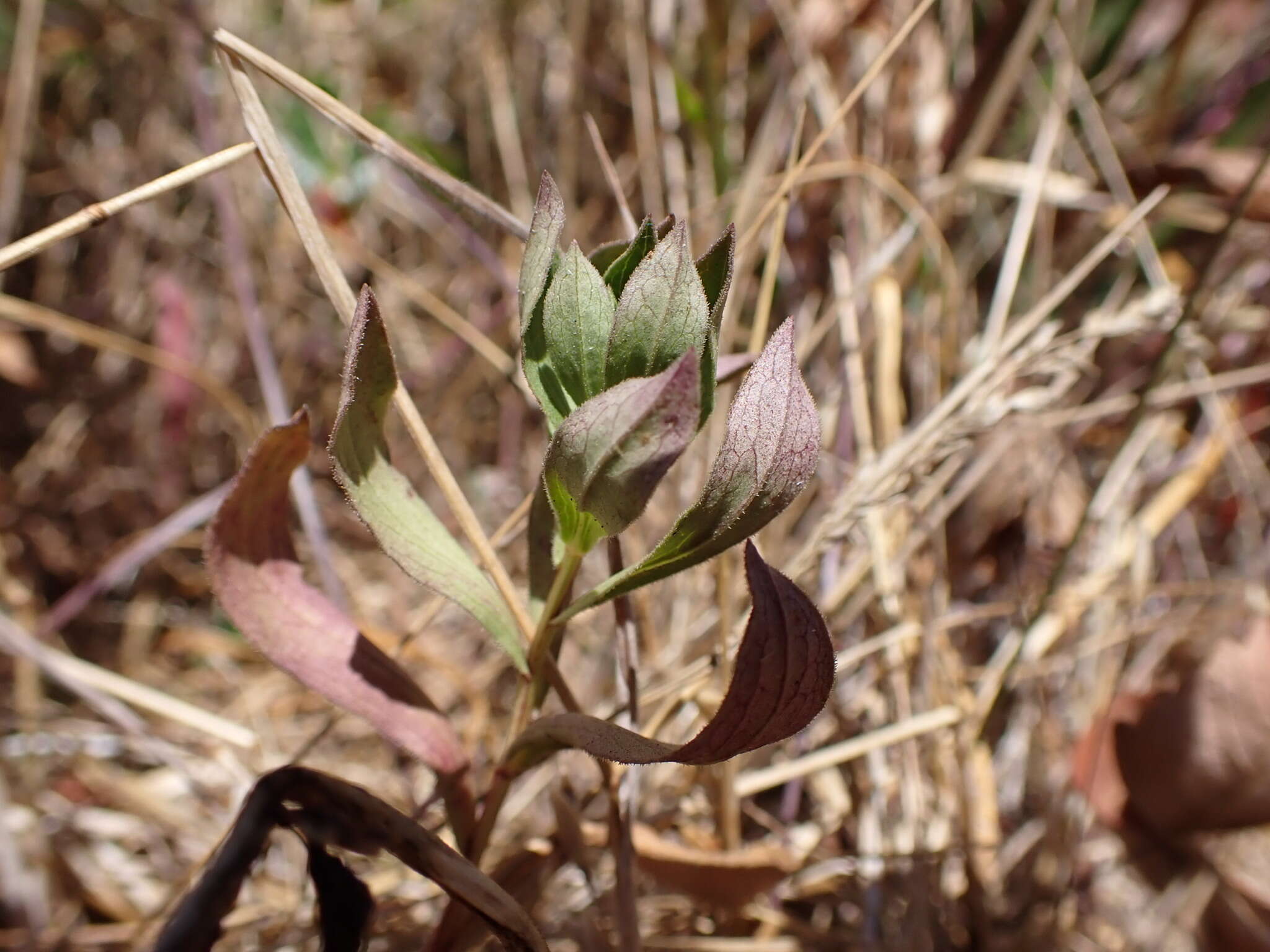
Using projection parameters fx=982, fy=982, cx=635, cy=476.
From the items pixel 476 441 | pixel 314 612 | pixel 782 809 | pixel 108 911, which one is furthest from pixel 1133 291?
pixel 108 911

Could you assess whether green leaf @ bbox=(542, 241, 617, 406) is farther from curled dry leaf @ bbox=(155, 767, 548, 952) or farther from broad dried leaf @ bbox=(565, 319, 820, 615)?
curled dry leaf @ bbox=(155, 767, 548, 952)

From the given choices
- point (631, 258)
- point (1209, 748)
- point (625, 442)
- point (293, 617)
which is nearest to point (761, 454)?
point (625, 442)

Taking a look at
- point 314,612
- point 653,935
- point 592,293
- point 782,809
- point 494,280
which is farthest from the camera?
point 494,280

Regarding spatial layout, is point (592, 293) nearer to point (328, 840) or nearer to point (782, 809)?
point (328, 840)

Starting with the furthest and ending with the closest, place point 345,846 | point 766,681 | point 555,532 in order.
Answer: point 555,532, point 345,846, point 766,681

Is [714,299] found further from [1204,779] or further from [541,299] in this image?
[1204,779]

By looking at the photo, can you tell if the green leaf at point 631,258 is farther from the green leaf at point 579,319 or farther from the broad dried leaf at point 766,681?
the broad dried leaf at point 766,681

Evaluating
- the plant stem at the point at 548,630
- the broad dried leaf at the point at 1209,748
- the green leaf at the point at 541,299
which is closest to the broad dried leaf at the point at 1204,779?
the broad dried leaf at the point at 1209,748
